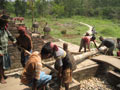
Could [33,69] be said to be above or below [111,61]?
above

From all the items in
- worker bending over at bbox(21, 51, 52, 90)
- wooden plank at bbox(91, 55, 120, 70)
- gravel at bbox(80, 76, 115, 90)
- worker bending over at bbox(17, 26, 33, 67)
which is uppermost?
worker bending over at bbox(17, 26, 33, 67)

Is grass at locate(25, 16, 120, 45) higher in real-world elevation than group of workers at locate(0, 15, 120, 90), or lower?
lower

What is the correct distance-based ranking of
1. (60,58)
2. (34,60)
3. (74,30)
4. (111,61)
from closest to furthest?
(34,60) → (60,58) → (111,61) → (74,30)

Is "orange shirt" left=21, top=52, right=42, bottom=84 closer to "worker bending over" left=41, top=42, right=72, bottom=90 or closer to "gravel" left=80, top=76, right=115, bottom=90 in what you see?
"worker bending over" left=41, top=42, right=72, bottom=90

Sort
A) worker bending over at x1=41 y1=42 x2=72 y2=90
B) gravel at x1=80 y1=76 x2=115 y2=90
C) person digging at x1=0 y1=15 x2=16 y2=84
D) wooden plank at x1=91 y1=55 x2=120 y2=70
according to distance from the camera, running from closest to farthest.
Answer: worker bending over at x1=41 y1=42 x2=72 y2=90 → person digging at x1=0 y1=15 x2=16 y2=84 → gravel at x1=80 y1=76 x2=115 y2=90 → wooden plank at x1=91 y1=55 x2=120 y2=70

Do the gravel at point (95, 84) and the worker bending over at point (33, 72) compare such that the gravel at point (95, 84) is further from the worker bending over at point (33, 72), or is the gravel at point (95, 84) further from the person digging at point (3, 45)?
the person digging at point (3, 45)

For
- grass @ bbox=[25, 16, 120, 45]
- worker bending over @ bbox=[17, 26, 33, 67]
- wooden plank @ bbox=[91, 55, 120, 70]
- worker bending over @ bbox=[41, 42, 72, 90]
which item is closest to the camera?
worker bending over @ bbox=[41, 42, 72, 90]

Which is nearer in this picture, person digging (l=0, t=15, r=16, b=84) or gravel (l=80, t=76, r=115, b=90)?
person digging (l=0, t=15, r=16, b=84)

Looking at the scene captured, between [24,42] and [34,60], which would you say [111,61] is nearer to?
[24,42]

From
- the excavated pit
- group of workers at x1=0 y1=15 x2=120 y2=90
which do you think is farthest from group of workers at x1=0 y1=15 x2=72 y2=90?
the excavated pit

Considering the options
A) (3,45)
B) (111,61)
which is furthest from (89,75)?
(3,45)

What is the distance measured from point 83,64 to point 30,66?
3390 mm

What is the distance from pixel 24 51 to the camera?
3.59m

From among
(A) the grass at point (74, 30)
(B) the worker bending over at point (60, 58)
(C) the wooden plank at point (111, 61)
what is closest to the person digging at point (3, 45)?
(B) the worker bending over at point (60, 58)
